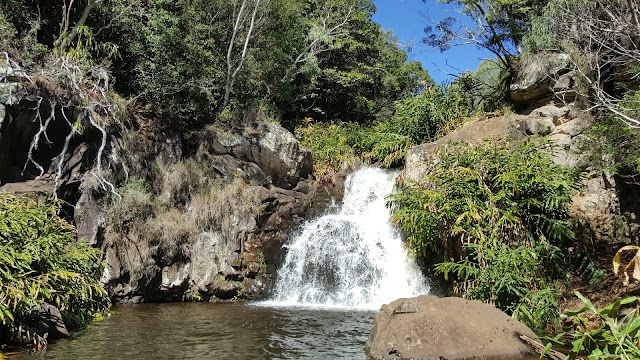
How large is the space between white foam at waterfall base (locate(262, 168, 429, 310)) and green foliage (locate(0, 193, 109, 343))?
15.4 ft

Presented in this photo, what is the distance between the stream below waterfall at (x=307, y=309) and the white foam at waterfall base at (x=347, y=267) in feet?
0.08

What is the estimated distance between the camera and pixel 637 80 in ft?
34.7

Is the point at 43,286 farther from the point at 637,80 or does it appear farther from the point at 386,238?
the point at 637,80

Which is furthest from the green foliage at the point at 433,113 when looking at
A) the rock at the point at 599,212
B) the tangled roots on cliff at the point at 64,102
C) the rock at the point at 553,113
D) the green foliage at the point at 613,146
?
the tangled roots on cliff at the point at 64,102

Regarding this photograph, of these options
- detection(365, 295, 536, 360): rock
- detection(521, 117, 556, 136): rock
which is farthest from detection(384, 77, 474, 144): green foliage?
detection(365, 295, 536, 360): rock

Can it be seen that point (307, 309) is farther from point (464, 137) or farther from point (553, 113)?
point (553, 113)

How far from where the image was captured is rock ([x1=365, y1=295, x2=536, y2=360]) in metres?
6.36

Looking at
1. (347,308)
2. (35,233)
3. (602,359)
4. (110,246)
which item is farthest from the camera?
(110,246)

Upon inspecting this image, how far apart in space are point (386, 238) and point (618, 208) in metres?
5.37

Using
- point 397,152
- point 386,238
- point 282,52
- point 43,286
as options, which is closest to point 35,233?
point 43,286

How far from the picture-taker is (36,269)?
723cm

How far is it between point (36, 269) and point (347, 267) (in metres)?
7.03

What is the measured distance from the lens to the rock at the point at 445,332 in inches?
250

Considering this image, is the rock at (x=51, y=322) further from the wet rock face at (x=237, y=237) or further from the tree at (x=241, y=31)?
the tree at (x=241, y=31)
